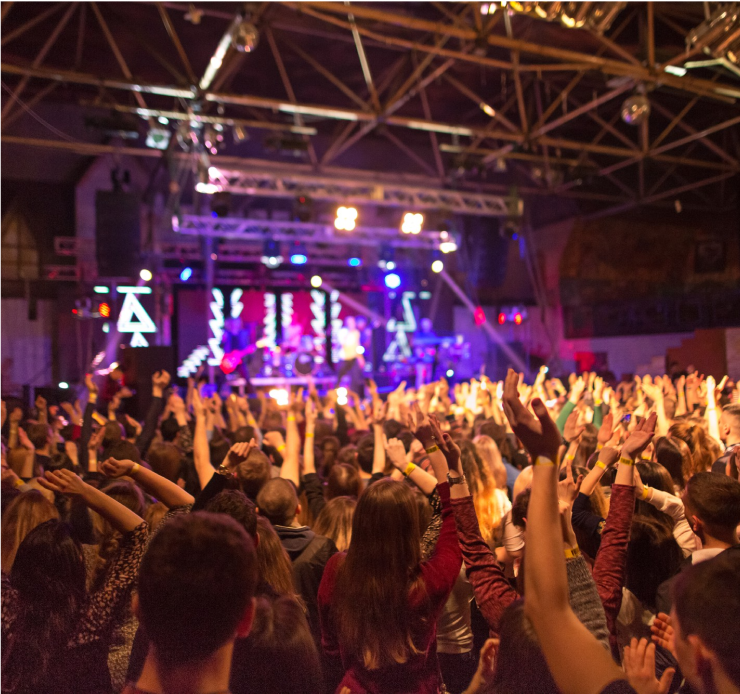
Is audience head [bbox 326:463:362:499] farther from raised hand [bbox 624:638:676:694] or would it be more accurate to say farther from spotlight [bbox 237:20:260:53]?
spotlight [bbox 237:20:260:53]

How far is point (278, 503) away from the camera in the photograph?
7.73 ft

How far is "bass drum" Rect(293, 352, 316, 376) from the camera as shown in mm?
14172

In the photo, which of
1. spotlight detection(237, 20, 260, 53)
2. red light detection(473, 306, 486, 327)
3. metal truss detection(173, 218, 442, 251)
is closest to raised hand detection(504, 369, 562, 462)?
spotlight detection(237, 20, 260, 53)

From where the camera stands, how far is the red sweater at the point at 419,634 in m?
1.63

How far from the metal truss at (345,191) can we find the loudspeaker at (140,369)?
3082 mm

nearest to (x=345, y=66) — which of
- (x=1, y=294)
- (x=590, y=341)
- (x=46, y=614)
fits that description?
(x=1, y=294)

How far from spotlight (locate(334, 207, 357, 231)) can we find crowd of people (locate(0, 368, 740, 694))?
29.2ft

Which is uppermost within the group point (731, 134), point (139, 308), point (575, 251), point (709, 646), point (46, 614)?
point (731, 134)

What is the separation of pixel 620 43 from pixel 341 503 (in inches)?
395

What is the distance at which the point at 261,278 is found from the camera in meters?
14.7

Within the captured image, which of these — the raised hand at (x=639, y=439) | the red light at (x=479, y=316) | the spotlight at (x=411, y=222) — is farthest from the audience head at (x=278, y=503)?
the red light at (x=479, y=316)

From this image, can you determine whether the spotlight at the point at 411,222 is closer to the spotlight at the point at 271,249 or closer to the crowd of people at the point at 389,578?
the spotlight at the point at 271,249

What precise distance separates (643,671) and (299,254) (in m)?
13.5

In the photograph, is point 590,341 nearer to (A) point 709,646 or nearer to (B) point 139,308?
(B) point 139,308
